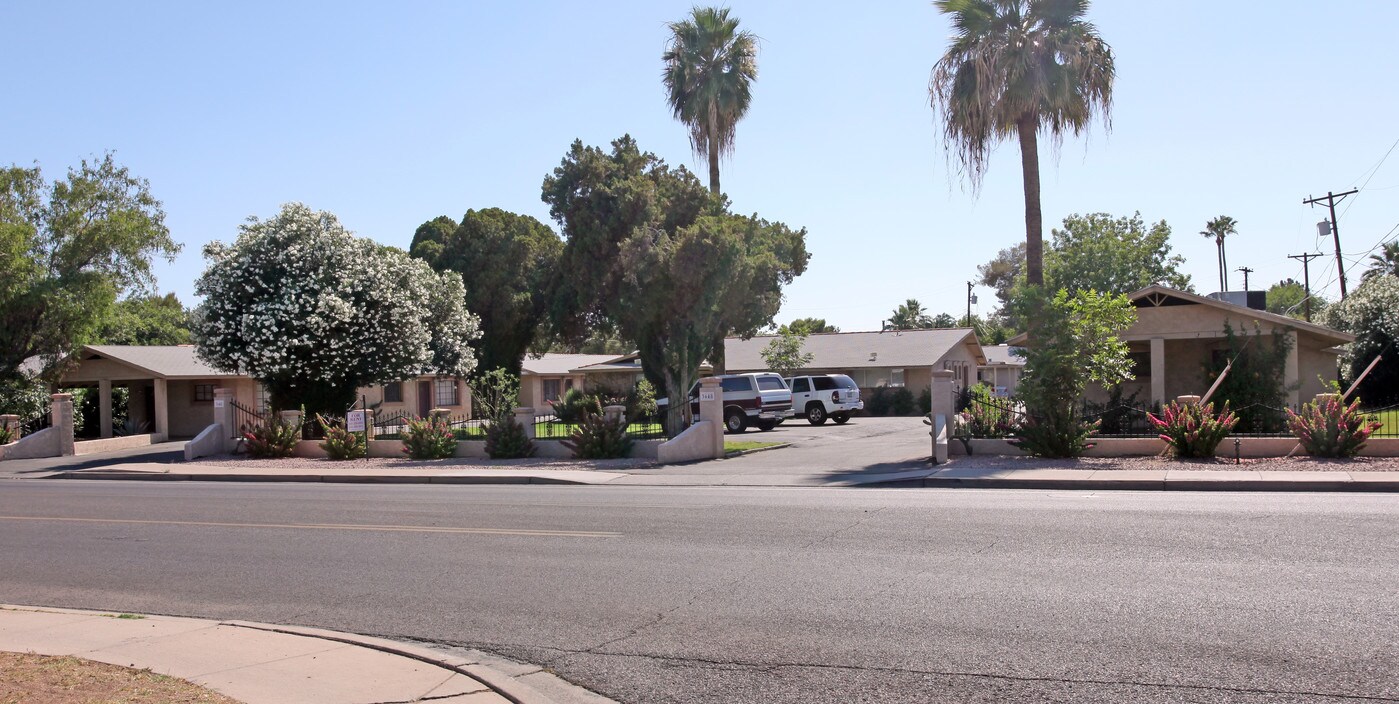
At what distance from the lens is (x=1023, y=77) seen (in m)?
24.0

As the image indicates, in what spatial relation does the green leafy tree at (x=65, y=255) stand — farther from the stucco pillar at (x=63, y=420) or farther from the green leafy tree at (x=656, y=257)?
the green leafy tree at (x=656, y=257)

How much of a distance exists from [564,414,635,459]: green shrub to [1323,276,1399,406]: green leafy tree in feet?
93.8

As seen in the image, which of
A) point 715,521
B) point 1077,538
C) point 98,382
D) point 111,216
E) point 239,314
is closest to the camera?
point 1077,538

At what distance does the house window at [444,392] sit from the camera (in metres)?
45.5

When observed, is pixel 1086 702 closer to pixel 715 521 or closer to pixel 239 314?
pixel 715 521

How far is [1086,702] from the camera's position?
577 centimetres

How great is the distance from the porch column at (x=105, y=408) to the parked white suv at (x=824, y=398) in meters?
22.5

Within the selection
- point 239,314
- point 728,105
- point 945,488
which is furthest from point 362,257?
point 945,488

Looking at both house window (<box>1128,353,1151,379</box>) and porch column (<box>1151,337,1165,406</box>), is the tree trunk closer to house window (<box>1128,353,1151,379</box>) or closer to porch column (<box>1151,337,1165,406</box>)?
house window (<box>1128,353,1151,379</box>)

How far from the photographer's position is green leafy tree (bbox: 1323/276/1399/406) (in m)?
38.7

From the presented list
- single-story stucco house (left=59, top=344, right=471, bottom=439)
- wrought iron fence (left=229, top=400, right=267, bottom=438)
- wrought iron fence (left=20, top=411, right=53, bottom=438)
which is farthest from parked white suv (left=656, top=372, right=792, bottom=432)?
wrought iron fence (left=20, top=411, right=53, bottom=438)

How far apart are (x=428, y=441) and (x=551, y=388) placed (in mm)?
28489

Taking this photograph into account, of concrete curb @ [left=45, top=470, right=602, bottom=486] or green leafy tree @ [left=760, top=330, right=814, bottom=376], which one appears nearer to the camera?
concrete curb @ [left=45, top=470, right=602, bottom=486]

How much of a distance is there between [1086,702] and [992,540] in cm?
505
